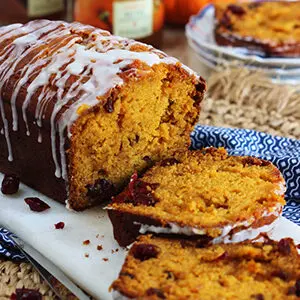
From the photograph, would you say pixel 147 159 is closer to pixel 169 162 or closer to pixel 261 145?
pixel 169 162

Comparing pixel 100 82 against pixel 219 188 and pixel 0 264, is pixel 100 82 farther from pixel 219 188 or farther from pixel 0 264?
pixel 0 264

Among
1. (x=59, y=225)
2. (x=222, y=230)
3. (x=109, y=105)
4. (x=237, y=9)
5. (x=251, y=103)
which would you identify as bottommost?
(x=251, y=103)

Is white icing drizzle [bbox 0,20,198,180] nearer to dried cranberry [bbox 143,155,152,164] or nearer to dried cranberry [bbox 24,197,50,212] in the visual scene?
dried cranberry [bbox 24,197,50,212]

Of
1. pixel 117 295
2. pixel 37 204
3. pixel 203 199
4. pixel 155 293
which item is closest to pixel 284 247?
pixel 203 199

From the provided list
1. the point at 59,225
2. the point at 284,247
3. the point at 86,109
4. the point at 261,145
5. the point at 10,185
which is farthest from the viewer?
the point at 261,145

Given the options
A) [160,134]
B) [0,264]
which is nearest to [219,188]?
[160,134]

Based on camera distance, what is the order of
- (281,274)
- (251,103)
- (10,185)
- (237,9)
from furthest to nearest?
(237,9) → (251,103) → (10,185) → (281,274)

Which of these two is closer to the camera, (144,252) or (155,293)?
(155,293)

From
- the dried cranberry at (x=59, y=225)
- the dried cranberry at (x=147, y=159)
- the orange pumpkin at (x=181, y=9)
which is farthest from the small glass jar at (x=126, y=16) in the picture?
the dried cranberry at (x=59, y=225)
